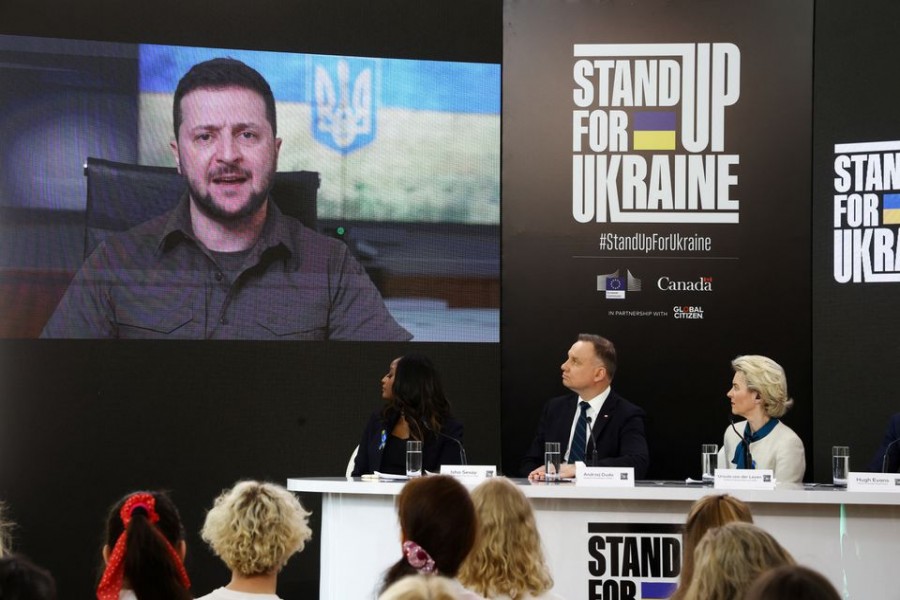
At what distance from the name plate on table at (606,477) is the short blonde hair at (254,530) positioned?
1.92 metres

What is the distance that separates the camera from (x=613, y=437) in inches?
207

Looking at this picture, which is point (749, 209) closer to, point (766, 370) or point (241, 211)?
point (766, 370)

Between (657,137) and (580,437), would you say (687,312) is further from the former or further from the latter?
(580,437)

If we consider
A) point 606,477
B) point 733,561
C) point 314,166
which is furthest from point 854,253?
point 733,561

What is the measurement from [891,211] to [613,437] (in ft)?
7.15

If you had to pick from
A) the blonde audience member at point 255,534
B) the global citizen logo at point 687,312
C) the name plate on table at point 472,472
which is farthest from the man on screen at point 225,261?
the blonde audience member at point 255,534

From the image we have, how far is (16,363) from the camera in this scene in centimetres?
605

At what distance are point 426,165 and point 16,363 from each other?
8.06ft

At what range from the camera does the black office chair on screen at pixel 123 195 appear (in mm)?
6172

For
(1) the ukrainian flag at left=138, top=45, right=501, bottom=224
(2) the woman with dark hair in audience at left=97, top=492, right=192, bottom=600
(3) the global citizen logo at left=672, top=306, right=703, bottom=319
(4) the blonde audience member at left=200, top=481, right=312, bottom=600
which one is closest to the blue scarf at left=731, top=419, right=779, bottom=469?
(3) the global citizen logo at left=672, top=306, right=703, bottom=319

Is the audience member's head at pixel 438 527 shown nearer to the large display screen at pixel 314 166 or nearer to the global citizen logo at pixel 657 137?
the large display screen at pixel 314 166

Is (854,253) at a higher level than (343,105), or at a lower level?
lower

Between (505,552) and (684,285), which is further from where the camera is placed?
(684,285)

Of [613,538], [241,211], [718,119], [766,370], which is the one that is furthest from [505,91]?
[613,538]
